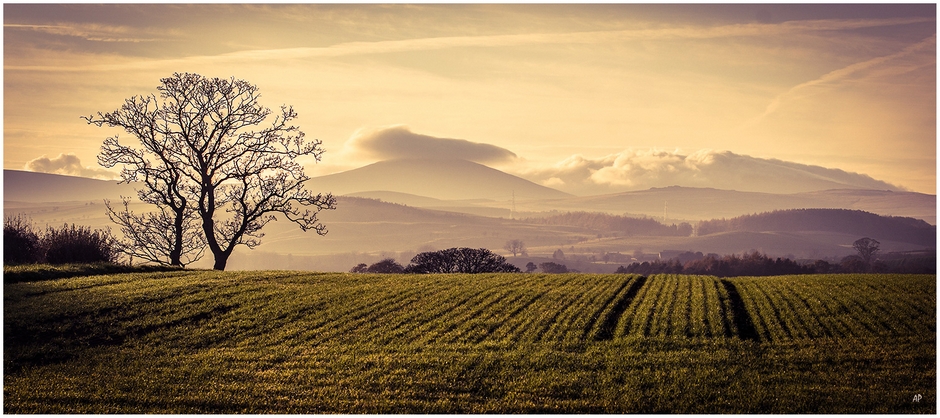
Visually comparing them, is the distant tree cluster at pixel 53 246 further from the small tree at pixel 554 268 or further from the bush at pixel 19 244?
the small tree at pixel 554 268

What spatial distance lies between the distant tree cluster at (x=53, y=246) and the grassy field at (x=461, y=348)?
36.0 feet

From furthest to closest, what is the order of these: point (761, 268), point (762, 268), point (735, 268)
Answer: point (735, 268)
point (761, 268)
point (762, 268)

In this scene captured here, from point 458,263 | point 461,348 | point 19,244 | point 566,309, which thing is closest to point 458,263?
point 458,263

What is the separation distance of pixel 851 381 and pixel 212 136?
1859 inches

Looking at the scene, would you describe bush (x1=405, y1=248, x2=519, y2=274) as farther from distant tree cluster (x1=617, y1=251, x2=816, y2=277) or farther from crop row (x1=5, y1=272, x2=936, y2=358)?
distant tree cluster (x1=617, y1=251, x2=816, y2=277)

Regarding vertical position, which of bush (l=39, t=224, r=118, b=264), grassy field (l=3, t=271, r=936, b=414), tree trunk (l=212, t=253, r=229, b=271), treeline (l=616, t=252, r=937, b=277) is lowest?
grassy field (l=3, t=271, r=936, b=414)

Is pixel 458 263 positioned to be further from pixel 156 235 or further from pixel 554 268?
pixel 554 268

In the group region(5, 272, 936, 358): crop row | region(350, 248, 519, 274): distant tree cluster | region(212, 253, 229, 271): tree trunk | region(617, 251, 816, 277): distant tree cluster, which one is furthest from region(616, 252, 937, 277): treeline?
region(212, 253, 229, 271): tree trunk

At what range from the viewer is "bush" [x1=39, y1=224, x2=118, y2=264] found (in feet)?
150

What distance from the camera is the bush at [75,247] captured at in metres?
45.6

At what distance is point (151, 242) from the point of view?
175ft

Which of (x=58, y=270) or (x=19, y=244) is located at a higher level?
(x=19, y=244)

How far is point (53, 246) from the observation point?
1807 inches

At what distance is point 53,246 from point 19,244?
114 inches
